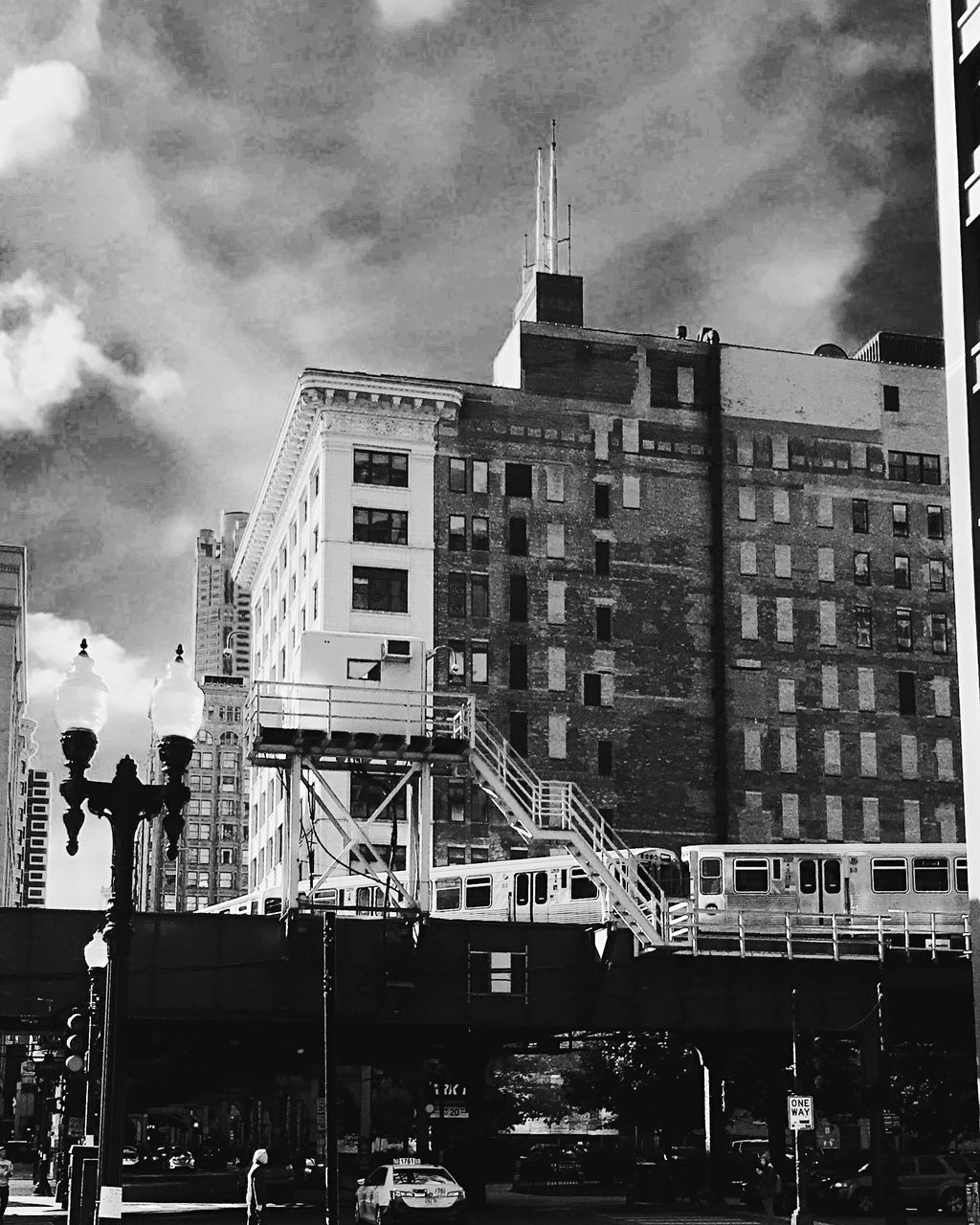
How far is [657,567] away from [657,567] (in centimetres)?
5

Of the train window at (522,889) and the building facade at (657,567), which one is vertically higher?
the building facade at (657,567)

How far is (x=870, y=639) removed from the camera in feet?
334

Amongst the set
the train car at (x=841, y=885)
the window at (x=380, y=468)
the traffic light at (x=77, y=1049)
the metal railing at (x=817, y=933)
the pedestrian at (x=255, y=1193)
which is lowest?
the pedestrian at (x=255, y=1193)

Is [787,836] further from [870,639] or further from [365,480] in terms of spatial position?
[365,480]

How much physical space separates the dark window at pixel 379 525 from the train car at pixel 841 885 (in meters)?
38.2

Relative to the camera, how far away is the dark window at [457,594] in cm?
9494

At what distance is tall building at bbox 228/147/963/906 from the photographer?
94625mm

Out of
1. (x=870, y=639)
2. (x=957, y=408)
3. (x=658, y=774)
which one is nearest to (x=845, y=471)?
(x=870, y=639)

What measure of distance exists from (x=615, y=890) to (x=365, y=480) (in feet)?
151

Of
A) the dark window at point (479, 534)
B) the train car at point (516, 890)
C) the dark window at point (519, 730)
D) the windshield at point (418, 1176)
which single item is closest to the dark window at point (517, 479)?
the dark window at point (479, 534)

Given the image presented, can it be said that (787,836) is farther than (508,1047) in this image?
Yes

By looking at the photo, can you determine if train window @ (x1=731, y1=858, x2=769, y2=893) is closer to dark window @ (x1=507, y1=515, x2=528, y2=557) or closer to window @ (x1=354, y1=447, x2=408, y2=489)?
dark window @ (x1=507, y1=515, x2=528, y2=557)

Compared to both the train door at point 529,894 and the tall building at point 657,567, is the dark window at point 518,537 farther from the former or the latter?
the train door at point 529,894

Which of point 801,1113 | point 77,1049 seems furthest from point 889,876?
point 77,1049
